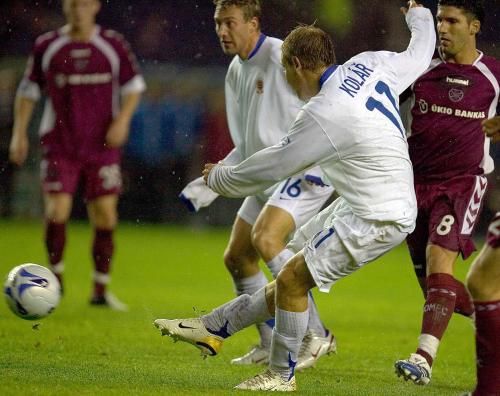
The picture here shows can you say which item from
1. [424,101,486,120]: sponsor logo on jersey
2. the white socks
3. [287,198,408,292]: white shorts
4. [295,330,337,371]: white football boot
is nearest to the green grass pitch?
[295,330,337,371]: white football boot

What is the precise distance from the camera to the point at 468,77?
7352 millimetres

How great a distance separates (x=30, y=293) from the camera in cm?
682

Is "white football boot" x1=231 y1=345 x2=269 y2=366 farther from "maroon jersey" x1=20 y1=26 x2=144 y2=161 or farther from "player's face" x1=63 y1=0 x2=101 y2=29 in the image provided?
"player's face" x1=63 y1=0 x2=101 y2=29

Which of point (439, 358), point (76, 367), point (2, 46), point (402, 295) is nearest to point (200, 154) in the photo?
point (2, 46)

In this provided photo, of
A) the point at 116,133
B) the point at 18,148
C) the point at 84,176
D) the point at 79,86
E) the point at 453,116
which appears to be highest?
the point at 453,116

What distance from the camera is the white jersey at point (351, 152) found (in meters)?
6.01

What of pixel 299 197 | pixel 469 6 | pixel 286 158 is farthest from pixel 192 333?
pixel 469 6

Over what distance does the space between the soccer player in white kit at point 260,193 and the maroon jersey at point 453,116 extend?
2.68 feet

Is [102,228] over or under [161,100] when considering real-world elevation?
over

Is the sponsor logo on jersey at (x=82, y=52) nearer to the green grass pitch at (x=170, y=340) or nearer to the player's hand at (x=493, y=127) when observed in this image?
the green grass pitch at (x=170, y=340)

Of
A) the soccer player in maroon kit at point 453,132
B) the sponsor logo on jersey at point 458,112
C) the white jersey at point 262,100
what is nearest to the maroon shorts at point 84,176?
the white jersey at point 262,100

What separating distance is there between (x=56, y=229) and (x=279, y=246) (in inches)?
144

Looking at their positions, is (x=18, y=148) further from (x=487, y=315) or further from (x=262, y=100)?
(x=487, y=315)

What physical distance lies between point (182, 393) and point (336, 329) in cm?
402
